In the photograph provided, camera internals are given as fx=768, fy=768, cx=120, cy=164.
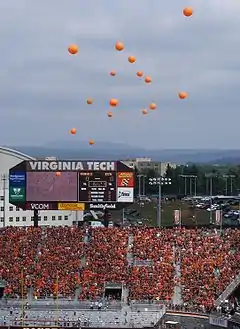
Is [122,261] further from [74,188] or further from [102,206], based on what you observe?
[74,188]

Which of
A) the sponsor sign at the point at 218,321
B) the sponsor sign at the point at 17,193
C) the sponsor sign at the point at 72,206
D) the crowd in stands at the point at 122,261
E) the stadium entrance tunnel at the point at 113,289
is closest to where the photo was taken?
the sponsor sign at the point at 218,321

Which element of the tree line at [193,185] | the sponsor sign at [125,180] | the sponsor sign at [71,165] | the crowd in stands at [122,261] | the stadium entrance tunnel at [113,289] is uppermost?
the tree line at [193,185]

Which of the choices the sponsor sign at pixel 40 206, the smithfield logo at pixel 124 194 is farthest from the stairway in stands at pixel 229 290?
the sponsor sign at pixel 40 206

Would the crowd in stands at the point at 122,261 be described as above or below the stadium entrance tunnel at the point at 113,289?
above

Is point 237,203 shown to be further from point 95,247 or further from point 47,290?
point 47,290

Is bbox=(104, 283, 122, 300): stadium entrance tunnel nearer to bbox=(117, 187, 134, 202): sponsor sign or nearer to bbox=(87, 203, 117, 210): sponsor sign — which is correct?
bbox=(87, 203, 117, 210): sponsor sign

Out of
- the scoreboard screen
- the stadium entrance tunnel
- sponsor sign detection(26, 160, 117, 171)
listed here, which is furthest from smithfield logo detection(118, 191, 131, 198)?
the stadium entrance tunnel

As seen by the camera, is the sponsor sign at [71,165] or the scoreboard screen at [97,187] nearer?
the scoreboard screen at [97,187]

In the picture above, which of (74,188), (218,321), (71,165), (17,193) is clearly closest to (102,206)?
(74,188)

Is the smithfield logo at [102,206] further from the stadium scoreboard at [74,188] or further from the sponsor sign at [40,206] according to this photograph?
the sponsor sign at [40,206]
